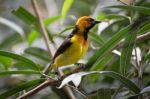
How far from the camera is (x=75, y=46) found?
7.32 feet

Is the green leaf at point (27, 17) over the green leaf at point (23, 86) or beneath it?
over

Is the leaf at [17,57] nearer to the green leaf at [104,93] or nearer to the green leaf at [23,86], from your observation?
the green leaf at [23,86]

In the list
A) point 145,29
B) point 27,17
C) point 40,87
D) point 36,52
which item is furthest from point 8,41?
point 145,29

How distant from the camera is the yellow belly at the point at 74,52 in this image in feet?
7.29

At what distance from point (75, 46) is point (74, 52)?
1.5 inches

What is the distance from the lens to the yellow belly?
2223 millimetres

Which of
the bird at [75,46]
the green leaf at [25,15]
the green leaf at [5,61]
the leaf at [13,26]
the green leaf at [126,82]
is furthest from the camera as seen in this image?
the leaf at [13,26]

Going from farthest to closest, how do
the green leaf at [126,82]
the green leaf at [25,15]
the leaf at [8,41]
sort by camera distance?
the leaf at [8,41], the green leaf at [25,15], the green leaf at [126,82]

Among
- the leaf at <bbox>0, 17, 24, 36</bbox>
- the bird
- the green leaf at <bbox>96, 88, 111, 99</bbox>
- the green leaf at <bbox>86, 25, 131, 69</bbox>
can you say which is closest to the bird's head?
the bird

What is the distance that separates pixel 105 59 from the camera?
1.87 metres

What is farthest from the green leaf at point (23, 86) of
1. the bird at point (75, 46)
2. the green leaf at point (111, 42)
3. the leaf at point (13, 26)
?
the leaf at point (13, 26)

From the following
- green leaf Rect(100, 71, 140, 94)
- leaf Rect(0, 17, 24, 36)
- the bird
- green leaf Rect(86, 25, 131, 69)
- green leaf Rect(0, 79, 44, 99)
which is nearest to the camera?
green leaf Rect(100, 71, 140, 94)

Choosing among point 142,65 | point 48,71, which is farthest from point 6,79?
point 142,65

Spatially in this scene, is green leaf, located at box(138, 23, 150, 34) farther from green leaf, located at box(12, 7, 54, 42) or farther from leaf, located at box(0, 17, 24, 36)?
leaf, located at box(0, 17, 24, 36)
